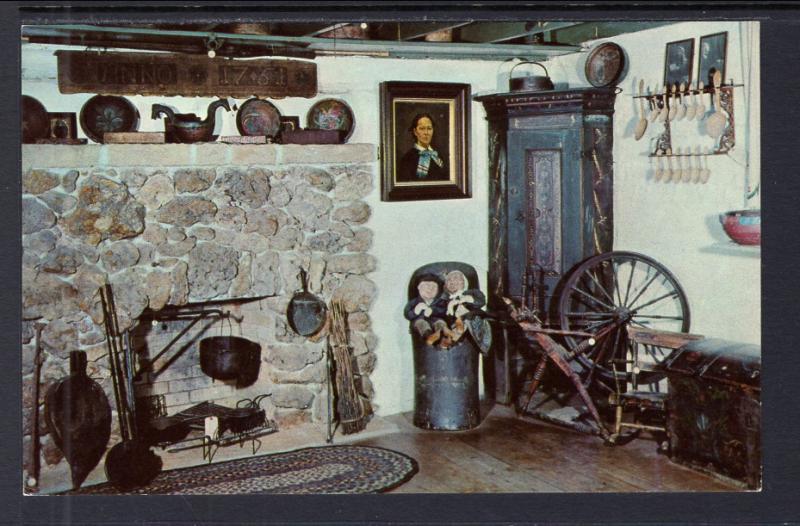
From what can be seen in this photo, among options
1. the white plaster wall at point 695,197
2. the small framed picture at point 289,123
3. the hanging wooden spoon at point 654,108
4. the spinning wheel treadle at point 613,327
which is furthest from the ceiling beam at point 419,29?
the spinning wheel treadle at point 613,327

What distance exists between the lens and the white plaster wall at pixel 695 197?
5.34 metres

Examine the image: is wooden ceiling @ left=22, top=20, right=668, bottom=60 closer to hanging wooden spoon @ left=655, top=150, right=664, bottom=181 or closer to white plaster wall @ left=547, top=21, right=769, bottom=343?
white plaster wall @ left=547, top=21, right=769, bottom=343

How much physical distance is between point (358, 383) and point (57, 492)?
75.4 inches

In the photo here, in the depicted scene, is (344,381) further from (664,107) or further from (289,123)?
(664,107)

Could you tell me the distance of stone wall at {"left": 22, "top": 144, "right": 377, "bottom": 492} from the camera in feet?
17.2

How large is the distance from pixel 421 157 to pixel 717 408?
7.86 feet

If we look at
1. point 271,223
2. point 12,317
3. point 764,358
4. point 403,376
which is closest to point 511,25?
point 271,223

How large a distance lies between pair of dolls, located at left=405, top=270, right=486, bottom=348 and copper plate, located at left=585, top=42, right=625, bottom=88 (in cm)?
153

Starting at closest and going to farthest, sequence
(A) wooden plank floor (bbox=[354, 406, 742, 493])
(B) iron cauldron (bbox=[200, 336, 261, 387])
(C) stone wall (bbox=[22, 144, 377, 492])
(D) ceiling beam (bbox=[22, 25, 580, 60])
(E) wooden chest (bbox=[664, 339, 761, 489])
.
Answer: (E) wooden chest (bbox=[664, 339, 761, 489])
(A) wooden plank floor (bbox=[354, 406, 742, 493])
(D) ceiling beam (bbox=[22, 25, 580, 60])
(C) stone wall (bbox=[22, 144, 377, 492])
(B) iron cauldron (bbox=[200, 336, 261, 387])

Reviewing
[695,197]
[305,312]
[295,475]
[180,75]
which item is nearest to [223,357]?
[305,312]

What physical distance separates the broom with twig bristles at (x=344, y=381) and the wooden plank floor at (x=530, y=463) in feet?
0.60

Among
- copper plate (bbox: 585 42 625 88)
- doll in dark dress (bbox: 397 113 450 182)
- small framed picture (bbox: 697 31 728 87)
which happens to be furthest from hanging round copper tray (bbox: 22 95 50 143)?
small framed picture (bbox: 697 31 728 87)

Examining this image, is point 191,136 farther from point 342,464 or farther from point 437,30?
point 342,464

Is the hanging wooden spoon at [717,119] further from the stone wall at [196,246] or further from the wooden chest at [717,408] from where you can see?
the stone wall at [196,246]
